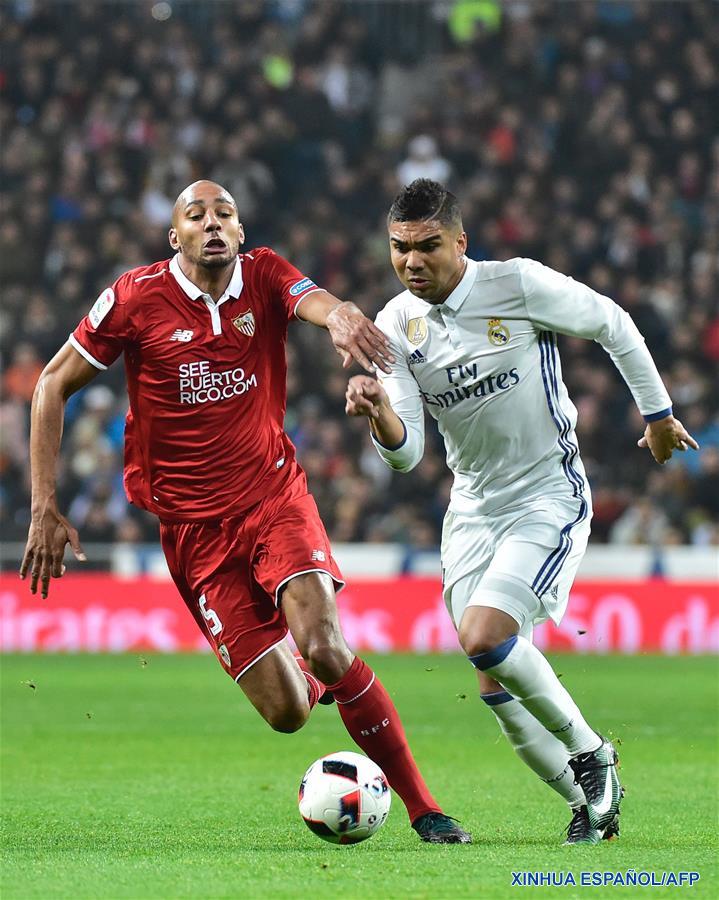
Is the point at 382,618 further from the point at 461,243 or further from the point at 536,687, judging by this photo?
the point at 536,687

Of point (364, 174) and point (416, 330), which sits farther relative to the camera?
point (364, 174)

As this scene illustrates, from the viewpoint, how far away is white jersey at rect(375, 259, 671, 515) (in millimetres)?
6266

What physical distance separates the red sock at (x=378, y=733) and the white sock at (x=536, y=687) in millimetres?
559

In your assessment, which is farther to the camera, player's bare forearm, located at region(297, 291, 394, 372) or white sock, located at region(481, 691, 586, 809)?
white sock, located at region(481, 691, 586, 809)

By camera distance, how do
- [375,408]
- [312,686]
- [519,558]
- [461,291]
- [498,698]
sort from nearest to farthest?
[375,408] < [519,558] < [498,698] < [461,291] < [312,686]

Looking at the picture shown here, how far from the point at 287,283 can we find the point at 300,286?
13cm

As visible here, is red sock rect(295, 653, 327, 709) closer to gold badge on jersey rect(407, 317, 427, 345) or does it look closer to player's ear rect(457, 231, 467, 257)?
gold badge on jersey rect(407, 317, 427, 345)

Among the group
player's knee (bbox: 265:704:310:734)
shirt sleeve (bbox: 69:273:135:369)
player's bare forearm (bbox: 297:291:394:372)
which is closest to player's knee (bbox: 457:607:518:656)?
player's knee (bbox: 265:704:310:734)

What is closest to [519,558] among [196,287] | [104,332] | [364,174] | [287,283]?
[287,283]

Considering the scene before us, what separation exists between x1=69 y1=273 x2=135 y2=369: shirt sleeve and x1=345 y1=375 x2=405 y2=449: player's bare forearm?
4.28ft

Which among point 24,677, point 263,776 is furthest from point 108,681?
point 263,776

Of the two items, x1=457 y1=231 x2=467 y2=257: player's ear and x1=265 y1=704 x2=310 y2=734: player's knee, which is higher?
x1=457 y1=231 x2=467 y2=257: player's ear

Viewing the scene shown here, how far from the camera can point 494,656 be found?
583 cm

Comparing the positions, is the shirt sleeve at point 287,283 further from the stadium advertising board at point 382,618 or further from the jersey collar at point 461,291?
the stadium advertising board at point 382,618
